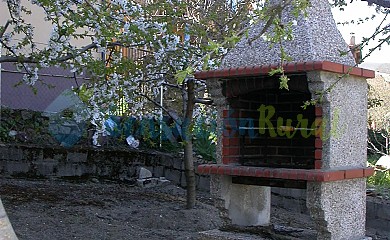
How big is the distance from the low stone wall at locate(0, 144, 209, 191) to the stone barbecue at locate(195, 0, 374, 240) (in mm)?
3768

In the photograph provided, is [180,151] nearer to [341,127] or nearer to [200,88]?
[200,88]

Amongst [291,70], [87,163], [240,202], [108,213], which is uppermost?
[291,70]

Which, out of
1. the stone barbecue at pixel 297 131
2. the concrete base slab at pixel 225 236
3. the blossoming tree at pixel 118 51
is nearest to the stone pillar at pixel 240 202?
the stone barbecue at pixel 297 131

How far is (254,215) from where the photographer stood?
270 inches

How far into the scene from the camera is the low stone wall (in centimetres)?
1004

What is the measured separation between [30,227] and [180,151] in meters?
5.13

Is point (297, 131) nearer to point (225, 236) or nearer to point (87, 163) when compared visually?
point (225, 236)

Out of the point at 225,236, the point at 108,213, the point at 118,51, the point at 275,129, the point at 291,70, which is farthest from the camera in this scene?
the point at 118,51

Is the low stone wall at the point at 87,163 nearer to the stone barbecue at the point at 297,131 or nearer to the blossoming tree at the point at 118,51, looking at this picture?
the blossoming tree at the point at 118,51

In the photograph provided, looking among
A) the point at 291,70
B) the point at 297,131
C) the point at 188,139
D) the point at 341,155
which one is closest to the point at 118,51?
the point at 188,139

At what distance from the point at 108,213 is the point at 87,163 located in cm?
259

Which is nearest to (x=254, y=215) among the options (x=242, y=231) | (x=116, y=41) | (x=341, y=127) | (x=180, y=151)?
(x=242, y=231)

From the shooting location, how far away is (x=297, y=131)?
6.75 m

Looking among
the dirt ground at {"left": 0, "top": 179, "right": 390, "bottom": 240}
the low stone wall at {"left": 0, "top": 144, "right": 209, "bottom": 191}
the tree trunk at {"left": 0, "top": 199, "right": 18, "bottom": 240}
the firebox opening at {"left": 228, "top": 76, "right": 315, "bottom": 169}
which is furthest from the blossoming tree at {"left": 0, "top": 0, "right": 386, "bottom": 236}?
the tree trunk at {"left": 0, "top": 199, "right": 18, "bottom": 240}
